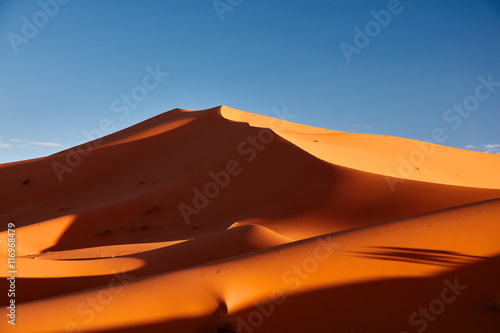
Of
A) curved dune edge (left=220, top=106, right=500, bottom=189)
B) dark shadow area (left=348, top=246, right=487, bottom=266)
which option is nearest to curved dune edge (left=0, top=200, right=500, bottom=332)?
dark shadow area (left=348, top=246, right=487, bottom=266)

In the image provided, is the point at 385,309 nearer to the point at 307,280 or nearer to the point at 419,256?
the point at 307,280

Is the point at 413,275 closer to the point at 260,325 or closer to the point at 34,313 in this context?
the point at 260,325

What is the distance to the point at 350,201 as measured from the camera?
46.9ft

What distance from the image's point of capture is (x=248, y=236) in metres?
9.75

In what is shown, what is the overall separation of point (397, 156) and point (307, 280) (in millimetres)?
20085

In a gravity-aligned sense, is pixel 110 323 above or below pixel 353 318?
above

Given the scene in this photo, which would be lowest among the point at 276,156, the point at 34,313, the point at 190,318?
the point at 190,318

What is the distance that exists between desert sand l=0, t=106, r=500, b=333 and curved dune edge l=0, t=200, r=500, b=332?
24 mm

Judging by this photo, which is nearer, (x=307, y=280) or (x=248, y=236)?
(x=307, y=280)

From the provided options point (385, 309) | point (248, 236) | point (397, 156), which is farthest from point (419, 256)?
point (397, 156)

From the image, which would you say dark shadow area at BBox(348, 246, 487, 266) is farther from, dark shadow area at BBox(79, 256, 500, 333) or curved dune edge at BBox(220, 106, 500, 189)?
curved dune edge at BBox(220, 106, 500, 189)

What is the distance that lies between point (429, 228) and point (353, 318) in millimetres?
2726

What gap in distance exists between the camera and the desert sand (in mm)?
5133

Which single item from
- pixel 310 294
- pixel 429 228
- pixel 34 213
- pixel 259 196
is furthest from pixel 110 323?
pixel 34 213
